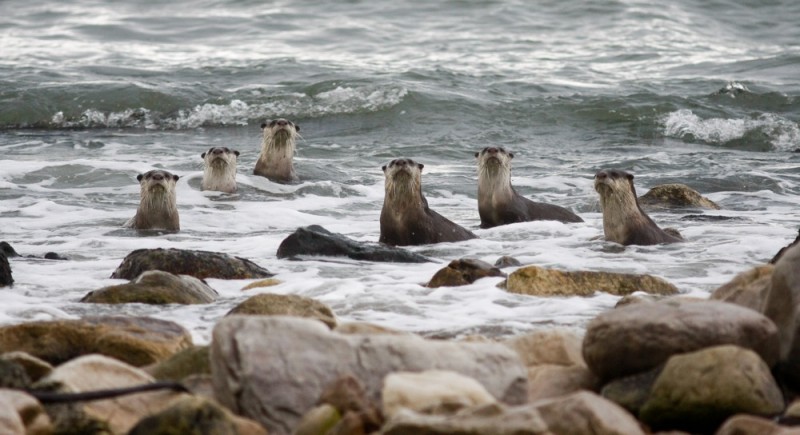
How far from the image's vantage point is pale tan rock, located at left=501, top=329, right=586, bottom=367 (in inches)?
212

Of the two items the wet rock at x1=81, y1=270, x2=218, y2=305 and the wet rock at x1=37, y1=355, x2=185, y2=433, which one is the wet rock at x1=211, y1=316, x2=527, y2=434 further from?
the wet rock at x1=81, y1=270, x2=218, y2=305

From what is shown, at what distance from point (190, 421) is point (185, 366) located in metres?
1.17

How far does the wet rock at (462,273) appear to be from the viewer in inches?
310

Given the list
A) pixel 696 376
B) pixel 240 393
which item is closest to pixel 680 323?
pixel 696 376

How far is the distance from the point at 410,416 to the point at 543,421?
0.40 metres

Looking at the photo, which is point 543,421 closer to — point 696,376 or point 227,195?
point 696,376

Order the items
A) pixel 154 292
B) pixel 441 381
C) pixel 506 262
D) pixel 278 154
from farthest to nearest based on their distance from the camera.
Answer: pixel 278 154 < pixel 506 262 < pixel 154 292 < pixel 441 381

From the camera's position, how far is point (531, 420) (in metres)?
3.78

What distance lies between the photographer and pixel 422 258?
9305 millimetres

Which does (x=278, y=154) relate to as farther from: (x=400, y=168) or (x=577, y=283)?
(x=577, y=283)

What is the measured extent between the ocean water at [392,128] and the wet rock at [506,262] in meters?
0.42

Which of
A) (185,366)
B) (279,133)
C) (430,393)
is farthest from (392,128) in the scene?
(430,393)

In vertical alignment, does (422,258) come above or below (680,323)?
below

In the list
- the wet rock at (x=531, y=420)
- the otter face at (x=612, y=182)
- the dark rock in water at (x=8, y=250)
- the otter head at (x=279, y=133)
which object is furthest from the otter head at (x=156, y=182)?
the wet rock at (x=531, y=420)
